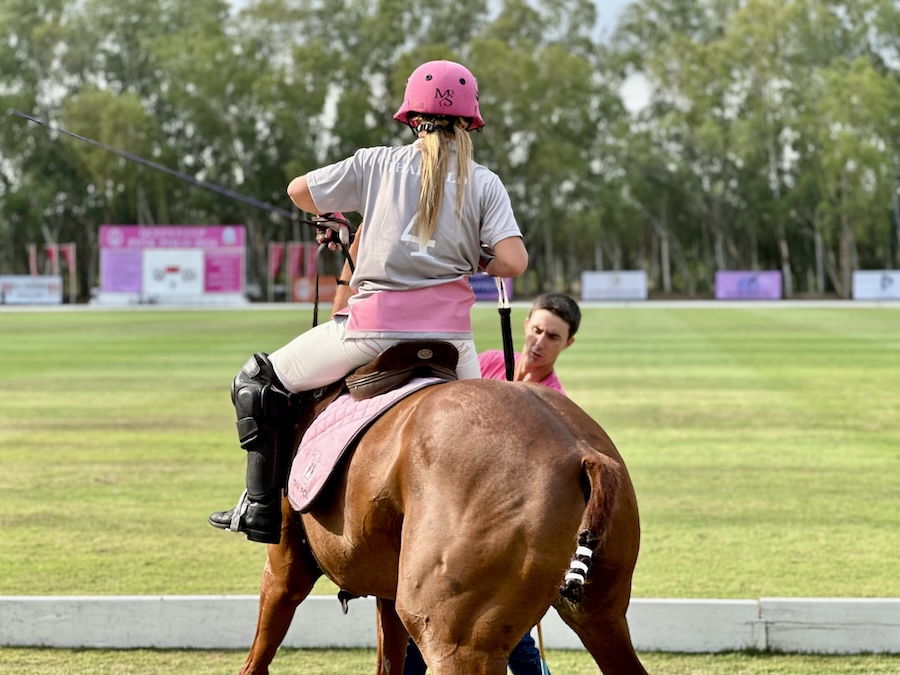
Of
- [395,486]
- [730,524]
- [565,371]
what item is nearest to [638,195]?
[565,371]

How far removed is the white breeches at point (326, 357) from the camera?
12.5ft

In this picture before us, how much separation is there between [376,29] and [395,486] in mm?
68386

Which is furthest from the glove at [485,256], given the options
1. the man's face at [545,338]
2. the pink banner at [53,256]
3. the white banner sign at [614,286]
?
the pink banner at [53,256]

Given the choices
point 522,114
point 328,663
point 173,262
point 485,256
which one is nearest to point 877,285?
point 522,114

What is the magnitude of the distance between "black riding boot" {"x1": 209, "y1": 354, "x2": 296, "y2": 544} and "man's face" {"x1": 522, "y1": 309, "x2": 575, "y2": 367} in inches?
58.8

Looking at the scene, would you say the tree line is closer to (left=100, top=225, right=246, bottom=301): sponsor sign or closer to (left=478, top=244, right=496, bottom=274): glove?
(left=100, top=225, right=246, bottom=301): sponsor sign

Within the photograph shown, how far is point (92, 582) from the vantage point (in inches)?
269

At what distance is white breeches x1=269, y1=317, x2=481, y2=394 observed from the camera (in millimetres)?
3805

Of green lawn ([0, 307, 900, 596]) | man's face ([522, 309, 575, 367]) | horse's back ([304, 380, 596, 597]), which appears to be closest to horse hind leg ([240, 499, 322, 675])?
horse's back ([304, 380, 596, 597])

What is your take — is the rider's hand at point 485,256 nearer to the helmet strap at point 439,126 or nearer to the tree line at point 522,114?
the helmet strap at point 439,126

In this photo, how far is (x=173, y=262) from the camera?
57906mm

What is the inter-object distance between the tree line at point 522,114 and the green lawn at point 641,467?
143 feet

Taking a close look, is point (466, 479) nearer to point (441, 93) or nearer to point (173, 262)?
point (441, 93)

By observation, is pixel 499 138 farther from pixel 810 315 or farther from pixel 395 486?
pixel 395 486
